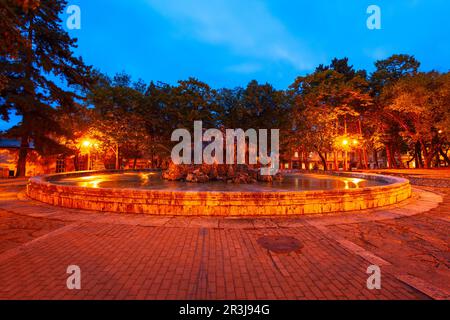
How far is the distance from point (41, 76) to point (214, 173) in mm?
19141

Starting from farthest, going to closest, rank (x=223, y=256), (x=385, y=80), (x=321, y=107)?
(x=385, y=80) < (x=321, y=107) < (x=223, y=256)

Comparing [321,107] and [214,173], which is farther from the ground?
[321,107]

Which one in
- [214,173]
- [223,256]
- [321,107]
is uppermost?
[321,107]

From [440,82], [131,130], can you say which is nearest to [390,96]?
[440,82]

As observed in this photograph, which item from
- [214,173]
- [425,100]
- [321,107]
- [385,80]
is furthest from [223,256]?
[385,80]

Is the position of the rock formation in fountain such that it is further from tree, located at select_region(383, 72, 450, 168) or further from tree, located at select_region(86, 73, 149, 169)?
tree, located at select_region(383, 72, 450, 168)

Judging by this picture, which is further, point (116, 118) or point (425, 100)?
point (116, 118)

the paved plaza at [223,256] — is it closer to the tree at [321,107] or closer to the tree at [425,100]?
the tree at [321,107]

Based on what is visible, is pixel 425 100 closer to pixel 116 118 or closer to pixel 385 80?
pixel 385 80

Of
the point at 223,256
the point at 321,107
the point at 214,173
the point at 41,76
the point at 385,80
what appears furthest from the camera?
the point at 385,80

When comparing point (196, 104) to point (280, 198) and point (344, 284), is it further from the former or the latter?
point (344, 284)

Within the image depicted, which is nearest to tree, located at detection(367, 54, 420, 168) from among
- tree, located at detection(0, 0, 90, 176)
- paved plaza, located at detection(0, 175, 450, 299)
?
paved plaza, located at detection(0, 175, 450, 299)

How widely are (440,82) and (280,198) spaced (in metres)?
28.2

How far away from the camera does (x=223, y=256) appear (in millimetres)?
4227
